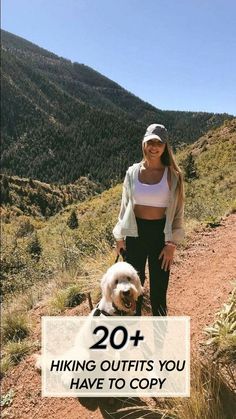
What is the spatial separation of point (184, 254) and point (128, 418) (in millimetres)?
3883

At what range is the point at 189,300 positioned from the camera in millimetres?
5293

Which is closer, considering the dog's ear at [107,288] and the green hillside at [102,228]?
the dog's ear at [107,288]

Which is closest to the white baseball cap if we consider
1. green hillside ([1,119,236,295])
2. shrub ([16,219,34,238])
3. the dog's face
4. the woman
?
the woman

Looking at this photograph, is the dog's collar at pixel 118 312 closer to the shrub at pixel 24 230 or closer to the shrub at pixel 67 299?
the shrub at pixel 67 299

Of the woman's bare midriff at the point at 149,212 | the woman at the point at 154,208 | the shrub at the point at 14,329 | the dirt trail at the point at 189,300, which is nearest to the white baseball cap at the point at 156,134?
the woman at the point at 154,208

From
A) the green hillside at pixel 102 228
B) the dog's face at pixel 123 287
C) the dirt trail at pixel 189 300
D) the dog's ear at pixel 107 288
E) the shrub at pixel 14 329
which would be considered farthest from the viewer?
the green hillside at pixel 102 228

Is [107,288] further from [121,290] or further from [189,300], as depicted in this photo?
[189,300]

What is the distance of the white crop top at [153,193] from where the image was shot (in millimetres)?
3416

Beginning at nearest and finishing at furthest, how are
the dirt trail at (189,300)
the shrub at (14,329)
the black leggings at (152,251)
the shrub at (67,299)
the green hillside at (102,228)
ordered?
the black leggings at (152,251) → the dirt trail at (189,300) → the shrub at (14,329) → the shrub at (67,299) → the green hillside at (102,228)

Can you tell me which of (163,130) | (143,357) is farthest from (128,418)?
(163,130)

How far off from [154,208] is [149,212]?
6 centimetres

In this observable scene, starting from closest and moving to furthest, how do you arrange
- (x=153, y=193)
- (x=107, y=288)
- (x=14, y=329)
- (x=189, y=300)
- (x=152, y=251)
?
(x=107, y=288) < (x=153, y=193) < (x=152, y=251) < (x=189, y=300) < (x=14, y=329)

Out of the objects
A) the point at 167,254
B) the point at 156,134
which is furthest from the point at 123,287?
the point at 156,134

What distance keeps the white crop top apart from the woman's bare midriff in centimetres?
4
